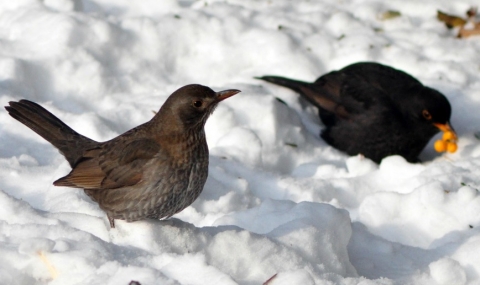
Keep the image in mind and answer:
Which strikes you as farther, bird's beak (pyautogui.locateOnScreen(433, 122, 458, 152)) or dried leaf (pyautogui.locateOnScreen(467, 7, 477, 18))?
dried leaf (pyautogui.locateOnScreen(467, 7, 477, 18))

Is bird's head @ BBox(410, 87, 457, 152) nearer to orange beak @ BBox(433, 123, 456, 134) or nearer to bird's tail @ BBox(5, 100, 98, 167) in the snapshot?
orange beak @ BBox(433, 123, 456, 134)

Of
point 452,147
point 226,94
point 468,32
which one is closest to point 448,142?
point 452,147

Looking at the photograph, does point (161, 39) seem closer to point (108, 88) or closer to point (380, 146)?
point (108, 88)

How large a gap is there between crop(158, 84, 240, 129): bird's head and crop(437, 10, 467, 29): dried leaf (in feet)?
15.1

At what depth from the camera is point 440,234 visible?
478 cm

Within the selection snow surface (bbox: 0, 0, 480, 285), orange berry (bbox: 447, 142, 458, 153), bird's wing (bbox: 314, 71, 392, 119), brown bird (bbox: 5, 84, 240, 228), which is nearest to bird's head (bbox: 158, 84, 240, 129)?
brown bird (bbox: 5, 84, 240, 228)

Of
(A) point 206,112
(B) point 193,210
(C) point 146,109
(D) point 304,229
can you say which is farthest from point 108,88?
(D) point 304,229

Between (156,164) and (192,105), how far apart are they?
379 mm

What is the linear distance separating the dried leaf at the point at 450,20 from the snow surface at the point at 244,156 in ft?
0.25

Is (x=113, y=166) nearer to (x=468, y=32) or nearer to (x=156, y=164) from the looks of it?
(x=156, y=164)

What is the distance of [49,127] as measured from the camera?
14.8 feet

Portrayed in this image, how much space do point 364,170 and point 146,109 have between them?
5.84 feet

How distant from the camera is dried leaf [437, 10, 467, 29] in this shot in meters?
7.98

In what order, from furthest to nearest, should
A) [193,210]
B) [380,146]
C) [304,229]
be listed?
[380,146], [193,210], [304,229]
